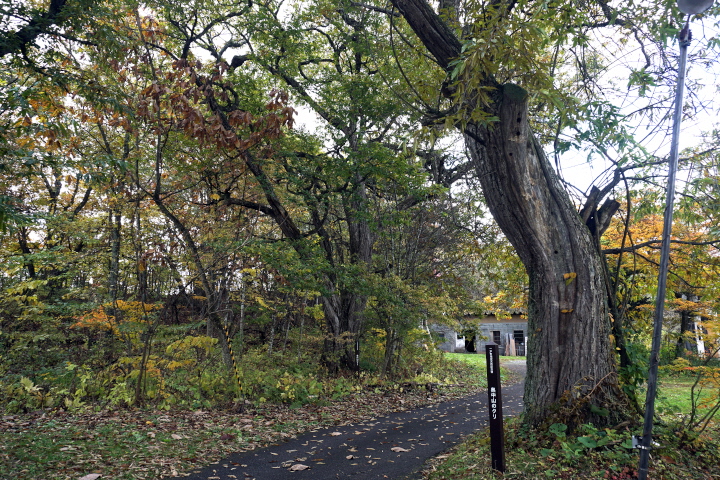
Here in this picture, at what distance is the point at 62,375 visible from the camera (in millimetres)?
8758

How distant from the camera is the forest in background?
5.89m

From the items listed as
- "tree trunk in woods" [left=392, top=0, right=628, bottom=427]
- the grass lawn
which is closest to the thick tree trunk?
"tree trunk in woods" [left=392, top=0, right=628, bottom=427]

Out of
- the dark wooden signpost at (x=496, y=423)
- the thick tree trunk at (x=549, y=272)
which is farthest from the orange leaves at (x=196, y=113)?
the dark wooden signpost at (x=496, y=423)

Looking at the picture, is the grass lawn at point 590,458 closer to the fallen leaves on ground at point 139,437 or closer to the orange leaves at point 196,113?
the fallen leaves on ground at point 139,437

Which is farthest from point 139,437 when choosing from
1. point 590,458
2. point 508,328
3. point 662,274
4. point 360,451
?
A: point 508,328

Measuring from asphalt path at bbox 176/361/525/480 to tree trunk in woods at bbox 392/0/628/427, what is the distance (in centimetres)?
178

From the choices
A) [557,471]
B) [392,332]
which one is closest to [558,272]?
[557,471]

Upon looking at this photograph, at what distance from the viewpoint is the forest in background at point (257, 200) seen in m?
5.89

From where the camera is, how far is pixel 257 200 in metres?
12.3

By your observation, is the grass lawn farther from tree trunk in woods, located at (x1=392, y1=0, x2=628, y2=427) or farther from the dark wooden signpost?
tree trunk in woods, located at (x1=392, y1=0, x2=628, y2=427)

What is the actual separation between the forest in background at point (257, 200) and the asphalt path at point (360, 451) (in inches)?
103

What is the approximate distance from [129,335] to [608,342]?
28.0ft

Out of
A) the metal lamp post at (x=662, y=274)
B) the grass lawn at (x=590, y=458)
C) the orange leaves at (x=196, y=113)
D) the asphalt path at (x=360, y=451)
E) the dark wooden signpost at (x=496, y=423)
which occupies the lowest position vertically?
the asphalt path at (x=360, y=451)

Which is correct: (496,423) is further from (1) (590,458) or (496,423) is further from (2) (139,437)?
(2) (139,437)
